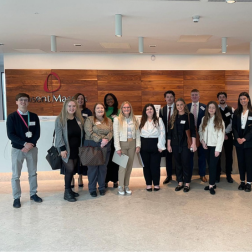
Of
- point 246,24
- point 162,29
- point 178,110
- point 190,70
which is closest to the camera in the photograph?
point 178,110

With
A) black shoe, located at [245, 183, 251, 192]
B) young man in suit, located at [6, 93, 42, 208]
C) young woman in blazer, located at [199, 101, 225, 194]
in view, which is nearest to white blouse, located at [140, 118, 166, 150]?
young woman in blazer, located at [199, 101, 225, 194]

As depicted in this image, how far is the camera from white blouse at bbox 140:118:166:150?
3.98 metres

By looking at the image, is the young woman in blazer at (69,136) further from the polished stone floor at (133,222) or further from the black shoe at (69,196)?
the polished stone floor at (133,222)

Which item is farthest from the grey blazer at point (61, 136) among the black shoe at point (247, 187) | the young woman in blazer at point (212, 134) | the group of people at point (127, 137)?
the black shoe at point (247, 187)

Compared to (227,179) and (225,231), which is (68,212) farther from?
(227,179)

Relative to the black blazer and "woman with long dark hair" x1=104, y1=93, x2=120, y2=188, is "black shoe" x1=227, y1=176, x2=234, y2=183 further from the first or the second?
"woman with long dark hair" x1=104, y1=93, x2=120, y2=188

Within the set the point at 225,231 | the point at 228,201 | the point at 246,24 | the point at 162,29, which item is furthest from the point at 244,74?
the point at 225,231

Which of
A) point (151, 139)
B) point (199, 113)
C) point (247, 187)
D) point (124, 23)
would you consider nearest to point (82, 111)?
point (151, 139)

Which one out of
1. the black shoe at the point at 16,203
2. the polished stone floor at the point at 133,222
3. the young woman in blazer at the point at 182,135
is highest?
the young woman in blazer at the point at 182,135

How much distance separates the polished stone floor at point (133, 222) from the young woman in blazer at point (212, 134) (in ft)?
1.65

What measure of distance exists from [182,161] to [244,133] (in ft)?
3.52

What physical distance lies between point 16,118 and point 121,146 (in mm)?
1552

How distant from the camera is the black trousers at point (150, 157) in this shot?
3.98 metres

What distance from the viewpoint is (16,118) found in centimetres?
356
